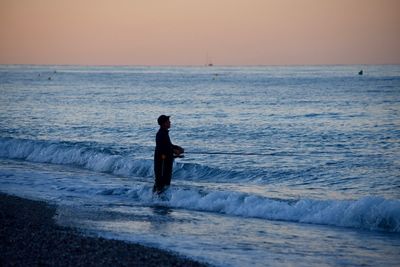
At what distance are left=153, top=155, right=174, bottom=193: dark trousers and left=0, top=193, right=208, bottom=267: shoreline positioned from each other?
2953mm

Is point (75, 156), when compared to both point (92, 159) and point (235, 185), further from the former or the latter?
point (235, 185)

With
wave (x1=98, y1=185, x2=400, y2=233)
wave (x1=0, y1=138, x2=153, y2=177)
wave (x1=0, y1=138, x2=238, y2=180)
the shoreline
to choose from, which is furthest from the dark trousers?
wave (x1=0, y1=138, x2=153, y2=177)

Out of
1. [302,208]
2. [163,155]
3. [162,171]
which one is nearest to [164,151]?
[163,155]

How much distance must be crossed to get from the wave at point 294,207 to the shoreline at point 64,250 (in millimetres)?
3551

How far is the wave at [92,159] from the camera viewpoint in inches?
704

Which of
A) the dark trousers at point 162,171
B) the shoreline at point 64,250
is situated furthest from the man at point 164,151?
the shoreline at point 64,250

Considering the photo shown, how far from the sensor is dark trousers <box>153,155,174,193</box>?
42.0 feet

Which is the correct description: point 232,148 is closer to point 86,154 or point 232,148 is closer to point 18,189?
point 86,154

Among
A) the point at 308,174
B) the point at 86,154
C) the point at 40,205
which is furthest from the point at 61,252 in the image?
the point at 86,154

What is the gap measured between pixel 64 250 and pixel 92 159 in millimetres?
12437

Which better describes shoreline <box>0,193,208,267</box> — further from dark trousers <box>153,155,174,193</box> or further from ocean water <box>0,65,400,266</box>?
dark trousers <box>153,155,174,193</box>

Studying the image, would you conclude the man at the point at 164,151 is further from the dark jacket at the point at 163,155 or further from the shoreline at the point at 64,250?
the shoreline at the point at 64,250

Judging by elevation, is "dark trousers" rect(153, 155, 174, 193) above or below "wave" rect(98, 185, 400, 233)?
above

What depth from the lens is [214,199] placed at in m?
13.3
